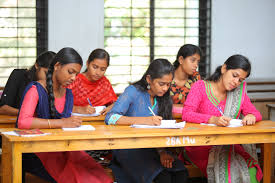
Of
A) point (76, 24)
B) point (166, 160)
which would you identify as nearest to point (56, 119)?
point (166, 160)

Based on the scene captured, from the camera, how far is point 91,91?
15.4ft

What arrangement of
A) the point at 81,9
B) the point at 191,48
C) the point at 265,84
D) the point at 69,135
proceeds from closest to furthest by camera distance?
1. the point at 69,135
2. the point at 191,48
3. the point at 81,9
4. the point at 265,84

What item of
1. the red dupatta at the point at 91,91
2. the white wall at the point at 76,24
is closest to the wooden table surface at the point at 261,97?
the red dupatta at the point at 91,91

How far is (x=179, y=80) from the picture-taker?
4727mm

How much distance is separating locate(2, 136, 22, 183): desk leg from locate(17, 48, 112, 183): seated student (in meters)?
0.14

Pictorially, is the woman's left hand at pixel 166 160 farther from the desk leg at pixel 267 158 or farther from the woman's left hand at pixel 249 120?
the desk leg at pixel 267 158

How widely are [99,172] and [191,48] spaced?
2056 mm

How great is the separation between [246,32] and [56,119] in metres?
4.07

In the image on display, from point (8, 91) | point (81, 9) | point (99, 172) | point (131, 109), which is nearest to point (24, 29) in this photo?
point (81, 9)

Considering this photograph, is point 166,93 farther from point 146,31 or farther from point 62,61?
point 146,31

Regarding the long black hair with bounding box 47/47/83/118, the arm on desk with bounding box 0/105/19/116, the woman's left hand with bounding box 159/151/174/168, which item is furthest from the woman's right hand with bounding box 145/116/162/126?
the arm on desk with bounding box 0/105/19/116

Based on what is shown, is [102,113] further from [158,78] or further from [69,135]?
[69,135]

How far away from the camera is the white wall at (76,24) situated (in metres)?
5.84

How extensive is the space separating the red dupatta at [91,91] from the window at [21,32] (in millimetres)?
1536
